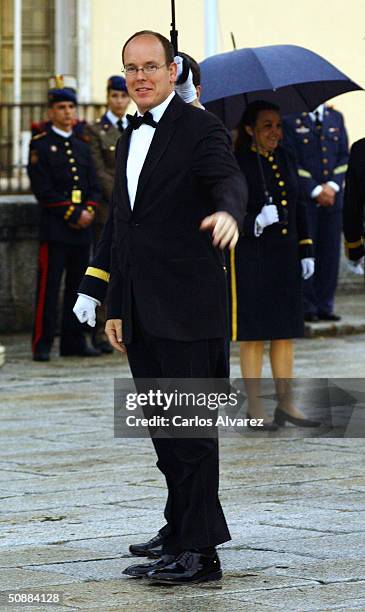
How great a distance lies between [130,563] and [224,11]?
938cm

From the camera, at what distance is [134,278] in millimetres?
5637

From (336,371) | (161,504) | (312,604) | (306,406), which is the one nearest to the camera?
(312,604)

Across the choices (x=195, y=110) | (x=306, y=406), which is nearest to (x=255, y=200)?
(x=306, y=406)

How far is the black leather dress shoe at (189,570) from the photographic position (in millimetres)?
5527

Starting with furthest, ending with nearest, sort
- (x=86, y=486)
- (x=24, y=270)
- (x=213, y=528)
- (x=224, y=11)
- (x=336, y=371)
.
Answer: (x=224, y=11) < (x=24, y=270) < (x=336, y=371) < (x=86, y=486) < (x=213, y=528)

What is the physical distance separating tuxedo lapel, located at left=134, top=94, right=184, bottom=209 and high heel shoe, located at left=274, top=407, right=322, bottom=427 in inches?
135

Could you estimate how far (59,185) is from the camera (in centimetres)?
1212

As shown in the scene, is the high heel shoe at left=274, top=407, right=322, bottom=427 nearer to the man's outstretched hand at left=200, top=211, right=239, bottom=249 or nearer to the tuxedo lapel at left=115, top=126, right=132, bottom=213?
the tuxedo lapel at left=115, top=126, right=132, bottom=213

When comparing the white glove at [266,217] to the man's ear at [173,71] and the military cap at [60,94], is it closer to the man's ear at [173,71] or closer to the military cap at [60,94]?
the man's ear at [173,71]

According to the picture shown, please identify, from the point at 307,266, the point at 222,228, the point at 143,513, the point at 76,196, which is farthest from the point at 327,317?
the point at 222,228

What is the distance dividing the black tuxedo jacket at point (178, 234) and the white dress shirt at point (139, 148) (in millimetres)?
25

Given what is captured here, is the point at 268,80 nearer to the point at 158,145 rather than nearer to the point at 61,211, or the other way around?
the point at 158,145

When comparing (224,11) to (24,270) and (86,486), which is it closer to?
(24,270)


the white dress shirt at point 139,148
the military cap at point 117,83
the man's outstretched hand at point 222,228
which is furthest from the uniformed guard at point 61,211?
the man's outstretched hand at point 222,228
